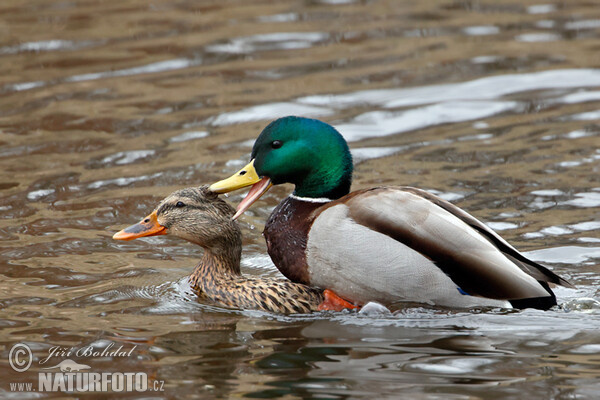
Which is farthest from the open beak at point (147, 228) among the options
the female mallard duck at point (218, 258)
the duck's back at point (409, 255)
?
the duck's back at point (409, 255)

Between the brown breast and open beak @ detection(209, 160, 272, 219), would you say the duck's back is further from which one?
open beak @ detection(209, 160, 272, 219)

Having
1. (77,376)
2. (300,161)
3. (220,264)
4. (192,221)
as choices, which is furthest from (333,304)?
(77,376)

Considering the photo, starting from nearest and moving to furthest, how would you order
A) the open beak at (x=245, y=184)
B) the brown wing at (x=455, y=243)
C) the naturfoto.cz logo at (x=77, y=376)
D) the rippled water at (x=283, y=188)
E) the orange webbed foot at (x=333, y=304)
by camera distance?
the naturfoto.cz logo at (x=77, y=376) < the rippled water at (x=283, y=188) < the brown wing at (x=455, y=243) < the orange webbed foot at (x=333, y=304) < the open beak at (x=245, y=184)

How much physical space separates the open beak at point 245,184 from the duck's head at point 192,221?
0.49 ft

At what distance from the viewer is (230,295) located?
6.79m

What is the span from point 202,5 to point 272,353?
10.1 m

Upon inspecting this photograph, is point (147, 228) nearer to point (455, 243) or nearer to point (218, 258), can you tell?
point (218, 258)

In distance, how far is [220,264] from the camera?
6.98 m

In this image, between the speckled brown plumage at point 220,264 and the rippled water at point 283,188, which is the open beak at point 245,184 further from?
the rippled water at point 283,188

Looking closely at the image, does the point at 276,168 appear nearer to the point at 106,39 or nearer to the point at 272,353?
the point at 272,353

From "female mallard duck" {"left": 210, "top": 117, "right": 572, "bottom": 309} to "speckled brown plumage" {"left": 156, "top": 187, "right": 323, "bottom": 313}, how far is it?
0.53 ft

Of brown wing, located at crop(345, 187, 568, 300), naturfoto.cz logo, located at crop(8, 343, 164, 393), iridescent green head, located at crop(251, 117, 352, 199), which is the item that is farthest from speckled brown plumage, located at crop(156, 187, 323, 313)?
naturfoto.cz logo, located at crop(8, 343, 164, 393)

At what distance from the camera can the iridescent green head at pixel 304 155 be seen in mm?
6824

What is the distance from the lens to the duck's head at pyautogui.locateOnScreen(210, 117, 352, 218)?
682 cm
